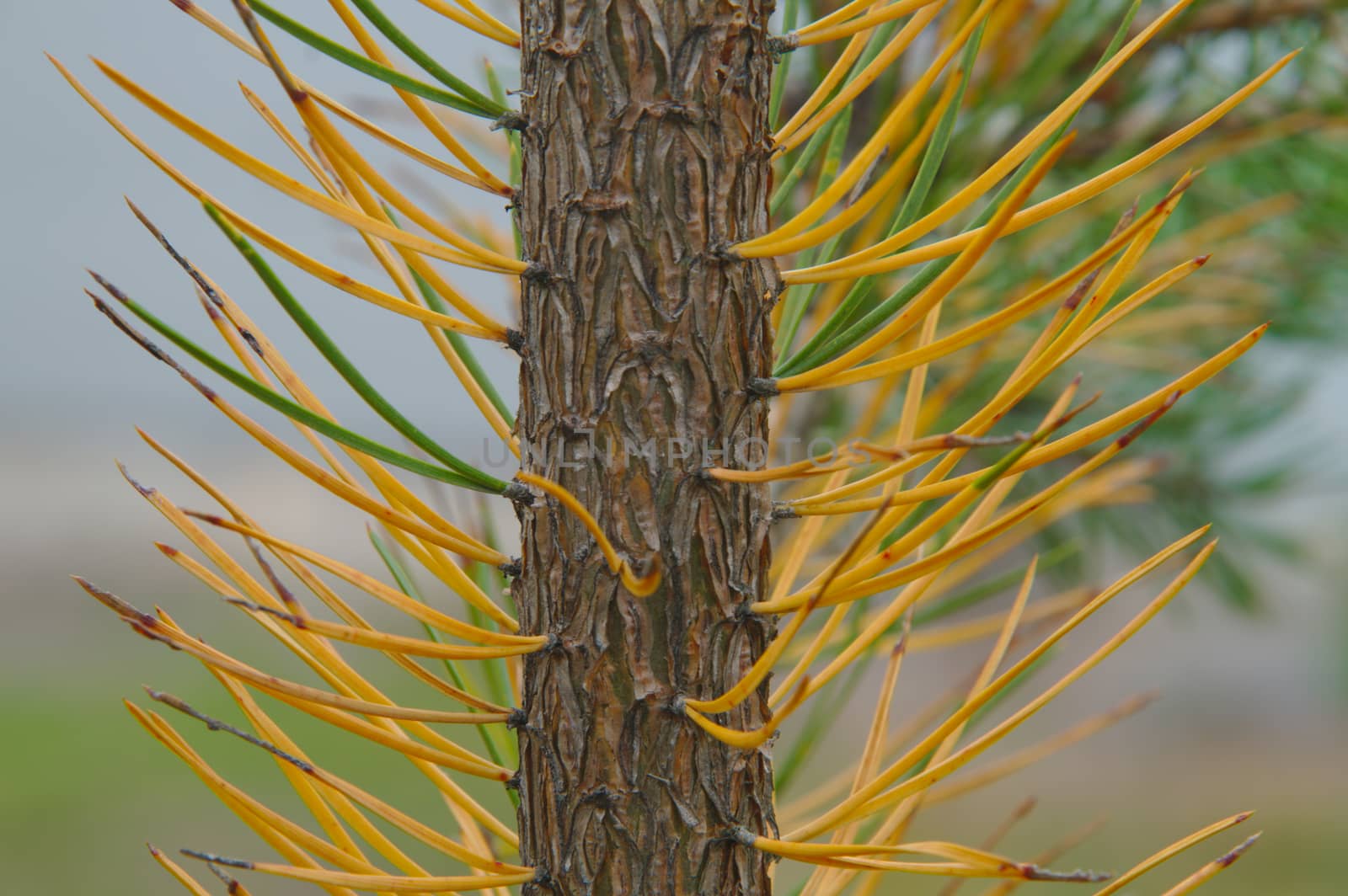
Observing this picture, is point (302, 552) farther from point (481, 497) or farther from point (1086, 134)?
point (1086, 134)

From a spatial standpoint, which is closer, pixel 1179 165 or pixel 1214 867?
pixel 1214 867

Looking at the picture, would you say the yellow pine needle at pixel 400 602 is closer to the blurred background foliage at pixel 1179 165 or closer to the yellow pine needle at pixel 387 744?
the yellow pine needle at pixel 387 744

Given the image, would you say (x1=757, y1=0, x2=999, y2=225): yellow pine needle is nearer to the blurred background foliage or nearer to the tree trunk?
the tree trunk

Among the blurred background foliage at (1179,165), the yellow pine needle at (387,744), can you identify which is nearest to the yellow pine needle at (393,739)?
the yellow pine needle at (387,744)

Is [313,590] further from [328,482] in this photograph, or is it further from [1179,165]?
[1179,165]

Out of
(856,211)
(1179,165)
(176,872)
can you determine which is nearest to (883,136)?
(856,211)

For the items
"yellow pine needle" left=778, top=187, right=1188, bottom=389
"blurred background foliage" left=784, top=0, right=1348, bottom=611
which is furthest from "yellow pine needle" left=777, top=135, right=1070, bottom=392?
"blurred background foliage" left=784, top=0, right=1348, bottom=611
